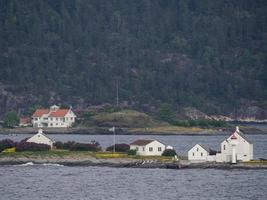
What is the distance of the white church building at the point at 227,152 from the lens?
392ft

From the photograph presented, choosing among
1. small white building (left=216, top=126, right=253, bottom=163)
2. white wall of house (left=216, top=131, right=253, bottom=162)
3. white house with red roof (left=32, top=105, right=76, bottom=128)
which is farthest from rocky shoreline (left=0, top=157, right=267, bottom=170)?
white house with red roof (left=32, top=105, right=76, bottom=128)

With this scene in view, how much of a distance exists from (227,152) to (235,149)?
720 mm

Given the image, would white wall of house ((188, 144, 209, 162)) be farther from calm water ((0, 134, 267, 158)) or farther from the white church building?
calm water ((0, 134, 267, 158))

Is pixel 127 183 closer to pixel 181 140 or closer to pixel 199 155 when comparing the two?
pixel 199 155

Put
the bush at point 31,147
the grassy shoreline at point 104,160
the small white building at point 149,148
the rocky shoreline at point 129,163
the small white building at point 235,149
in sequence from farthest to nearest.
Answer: the bush at point 31,147
the small white building at point 149,148
the small white building at point 235,149
the grassy shoreline at point 104,160
the rocky shoreline at point 129,163

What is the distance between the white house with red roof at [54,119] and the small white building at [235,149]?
252 ft

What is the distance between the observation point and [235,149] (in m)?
120

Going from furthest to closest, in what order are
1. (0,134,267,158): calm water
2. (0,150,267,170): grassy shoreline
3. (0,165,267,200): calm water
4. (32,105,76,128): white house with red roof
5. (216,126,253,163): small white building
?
(32,105,76,128): white house with red roof < (0,134,267,158): calm water < (216,126,253,163): small white building < (0,150,267,170): grassy shoreline < (0,165,267,200): calm water

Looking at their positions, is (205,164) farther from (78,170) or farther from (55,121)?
(55,121)

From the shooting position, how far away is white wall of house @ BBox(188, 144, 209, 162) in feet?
395

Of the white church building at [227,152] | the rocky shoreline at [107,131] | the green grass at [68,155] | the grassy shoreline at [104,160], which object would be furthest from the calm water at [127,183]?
the rocky shoreline at [107,131]

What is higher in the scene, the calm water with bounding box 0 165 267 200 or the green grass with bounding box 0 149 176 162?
the green grass with bounding box 0 149 176 162

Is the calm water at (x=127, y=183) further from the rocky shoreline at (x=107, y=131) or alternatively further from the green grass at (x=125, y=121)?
the green grass at (x=125, y=121)

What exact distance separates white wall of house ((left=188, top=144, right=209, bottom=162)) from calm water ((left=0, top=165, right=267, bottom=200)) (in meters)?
3.07
